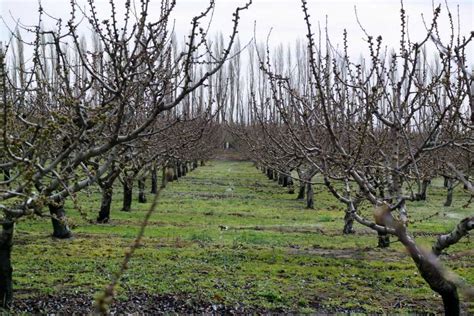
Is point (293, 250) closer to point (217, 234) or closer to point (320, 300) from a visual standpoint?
point (217, 234)

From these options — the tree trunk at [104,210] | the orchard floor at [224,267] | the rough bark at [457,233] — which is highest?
the rough bark at [457,233]

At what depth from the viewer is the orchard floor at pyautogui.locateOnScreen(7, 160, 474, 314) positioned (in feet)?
31.0

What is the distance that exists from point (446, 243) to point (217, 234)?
10658mm

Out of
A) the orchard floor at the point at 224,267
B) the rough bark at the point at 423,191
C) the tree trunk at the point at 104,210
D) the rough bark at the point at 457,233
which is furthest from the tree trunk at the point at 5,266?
the tree trunk at the point at 104,210

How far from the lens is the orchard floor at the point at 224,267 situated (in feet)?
31.0

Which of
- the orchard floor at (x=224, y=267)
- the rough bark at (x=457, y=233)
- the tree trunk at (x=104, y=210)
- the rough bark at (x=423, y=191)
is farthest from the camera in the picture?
the tree trunk at (x=104, y=210)

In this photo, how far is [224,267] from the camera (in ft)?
39.3

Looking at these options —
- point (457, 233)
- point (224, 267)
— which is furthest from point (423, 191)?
point (457, 233)

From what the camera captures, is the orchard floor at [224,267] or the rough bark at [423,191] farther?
the orchard floor at [224,267]

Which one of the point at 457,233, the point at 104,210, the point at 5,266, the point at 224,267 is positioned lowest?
the point at 224,267

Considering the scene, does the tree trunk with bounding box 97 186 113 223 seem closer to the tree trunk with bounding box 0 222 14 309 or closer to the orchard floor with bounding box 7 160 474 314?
the orchard floor with bounding box 7 160 474 314

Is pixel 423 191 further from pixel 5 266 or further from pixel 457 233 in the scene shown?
pixel 5 266

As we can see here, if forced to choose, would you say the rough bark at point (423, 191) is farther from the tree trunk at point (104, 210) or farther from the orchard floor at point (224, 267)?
the tree trunk at point (104, 210)

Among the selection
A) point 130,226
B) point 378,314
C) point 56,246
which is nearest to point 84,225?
point 130,226
